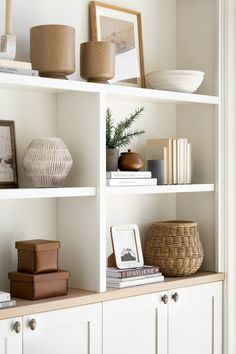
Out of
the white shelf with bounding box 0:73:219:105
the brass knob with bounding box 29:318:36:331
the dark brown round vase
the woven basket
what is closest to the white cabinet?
the woven basket

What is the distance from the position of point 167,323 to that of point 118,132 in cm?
89

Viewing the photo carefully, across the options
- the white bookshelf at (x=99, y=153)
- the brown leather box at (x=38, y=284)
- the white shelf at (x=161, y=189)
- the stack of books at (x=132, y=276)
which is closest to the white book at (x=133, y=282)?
the stack of books at (x=132, y=276)

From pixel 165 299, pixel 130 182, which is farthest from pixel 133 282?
pixel 130 182

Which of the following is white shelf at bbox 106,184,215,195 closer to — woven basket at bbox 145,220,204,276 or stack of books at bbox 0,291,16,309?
woven basket at bbox 145,220,204,276

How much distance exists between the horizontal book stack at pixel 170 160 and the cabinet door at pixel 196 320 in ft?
1.73

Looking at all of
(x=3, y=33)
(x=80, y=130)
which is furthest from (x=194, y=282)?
(x=3, y=33)

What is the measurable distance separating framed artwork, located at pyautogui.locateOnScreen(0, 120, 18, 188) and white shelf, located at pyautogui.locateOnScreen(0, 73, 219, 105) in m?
0.18

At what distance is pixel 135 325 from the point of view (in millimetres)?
2963

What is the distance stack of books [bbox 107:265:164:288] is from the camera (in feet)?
9.75

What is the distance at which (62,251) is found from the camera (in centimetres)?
304

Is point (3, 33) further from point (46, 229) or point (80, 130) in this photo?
point (46, 229)

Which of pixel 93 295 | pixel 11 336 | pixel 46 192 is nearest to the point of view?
pixel 11 336

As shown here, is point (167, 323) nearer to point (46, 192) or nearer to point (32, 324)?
point (32, 324)

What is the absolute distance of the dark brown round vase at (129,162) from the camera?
10.1 feet
